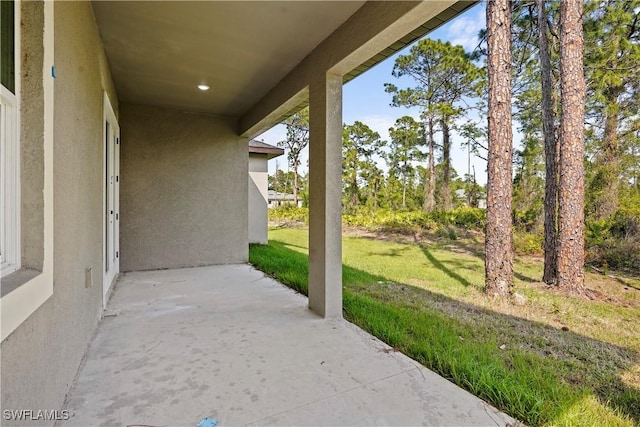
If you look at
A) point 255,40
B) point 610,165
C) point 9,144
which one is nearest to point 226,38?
point 255,40

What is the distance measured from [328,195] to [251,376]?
1.97m

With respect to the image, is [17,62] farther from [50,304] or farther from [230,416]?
[230,416]

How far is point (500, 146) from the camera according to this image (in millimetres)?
4949

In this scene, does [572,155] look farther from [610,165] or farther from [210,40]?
[210,40]

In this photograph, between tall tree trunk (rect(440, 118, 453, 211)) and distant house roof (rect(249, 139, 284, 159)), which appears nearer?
distant house roof (rect(249, 139, 284, 159))

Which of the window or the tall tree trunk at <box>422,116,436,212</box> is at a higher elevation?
the tall tree trunk at <box>422,116,436,212</box>

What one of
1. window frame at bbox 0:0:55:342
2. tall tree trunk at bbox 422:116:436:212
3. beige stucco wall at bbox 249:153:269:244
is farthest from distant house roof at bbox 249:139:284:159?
tall tree trunk at bbox 422:116:436:212

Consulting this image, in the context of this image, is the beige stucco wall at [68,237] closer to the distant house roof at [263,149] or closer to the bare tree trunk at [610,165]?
the distant house roof at [263,149]

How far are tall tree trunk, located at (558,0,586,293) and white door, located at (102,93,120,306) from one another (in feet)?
21.7

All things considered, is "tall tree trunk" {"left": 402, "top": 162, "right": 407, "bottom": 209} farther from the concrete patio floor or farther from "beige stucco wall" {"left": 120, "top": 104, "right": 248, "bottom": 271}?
the concrete patio floor

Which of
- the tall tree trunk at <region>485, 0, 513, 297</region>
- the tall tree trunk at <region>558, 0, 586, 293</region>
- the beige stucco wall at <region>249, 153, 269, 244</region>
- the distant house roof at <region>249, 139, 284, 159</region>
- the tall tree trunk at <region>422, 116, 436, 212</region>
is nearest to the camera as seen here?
the tall tree trunk at <region>485, 0, 513, 297</region>

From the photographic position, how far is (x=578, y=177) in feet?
17.1

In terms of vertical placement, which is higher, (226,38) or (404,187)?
(226,38)

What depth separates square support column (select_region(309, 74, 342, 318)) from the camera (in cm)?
367
